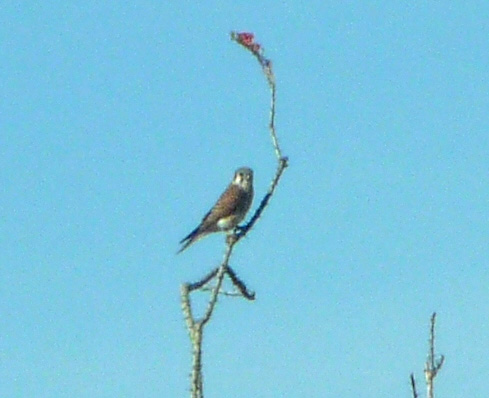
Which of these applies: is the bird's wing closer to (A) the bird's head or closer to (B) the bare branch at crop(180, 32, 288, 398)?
(A) the bird's head

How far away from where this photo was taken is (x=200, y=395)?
5.92 m

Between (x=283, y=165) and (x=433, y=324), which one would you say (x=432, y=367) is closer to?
(x=433, y=324)

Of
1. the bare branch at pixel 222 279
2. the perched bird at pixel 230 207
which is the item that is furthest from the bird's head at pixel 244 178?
the bare branch at pixel 222 279

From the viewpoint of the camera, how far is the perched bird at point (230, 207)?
17344mm

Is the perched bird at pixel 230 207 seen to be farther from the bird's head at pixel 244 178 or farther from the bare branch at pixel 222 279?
the bare branch at pixel 222 279

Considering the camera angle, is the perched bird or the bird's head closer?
the perched bird

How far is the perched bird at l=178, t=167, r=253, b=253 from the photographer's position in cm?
1734

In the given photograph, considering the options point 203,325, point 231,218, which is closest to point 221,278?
point 203,325

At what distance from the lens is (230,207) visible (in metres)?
17.9

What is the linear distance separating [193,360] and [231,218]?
1109 cm

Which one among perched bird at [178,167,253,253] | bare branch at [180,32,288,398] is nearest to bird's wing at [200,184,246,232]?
perched bird at [178,167,253,253]

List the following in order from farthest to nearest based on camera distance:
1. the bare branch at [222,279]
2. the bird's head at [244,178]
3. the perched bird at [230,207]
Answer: the bird's head at [244,178], the perched bird at [230,207], the bare branch at [222,279]

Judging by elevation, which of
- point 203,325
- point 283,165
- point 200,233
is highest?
point 200,233

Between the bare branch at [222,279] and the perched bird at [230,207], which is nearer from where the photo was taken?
the bare branch at [222,279]
